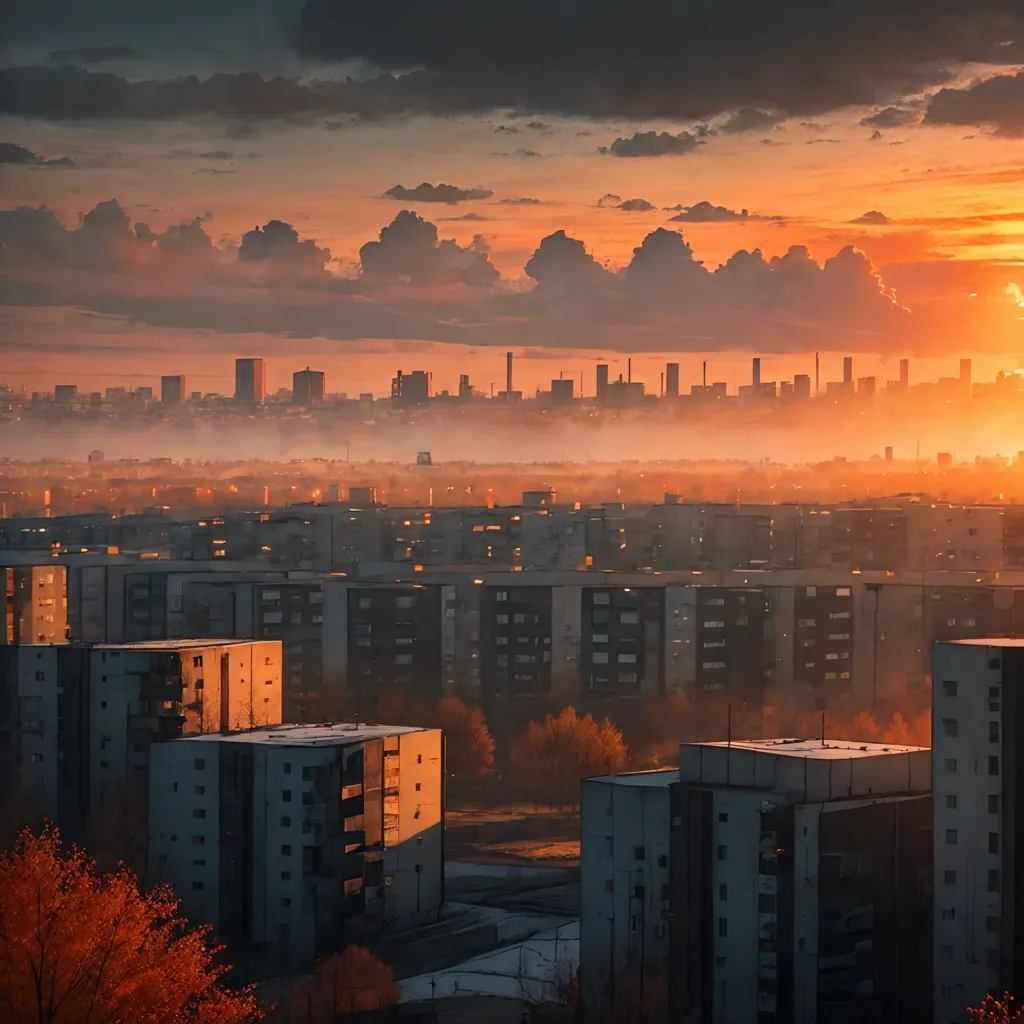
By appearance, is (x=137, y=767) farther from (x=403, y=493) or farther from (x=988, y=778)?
(x=403, y=493)

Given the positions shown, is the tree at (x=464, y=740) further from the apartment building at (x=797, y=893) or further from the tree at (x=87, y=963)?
the tree at (x=87, y=963)

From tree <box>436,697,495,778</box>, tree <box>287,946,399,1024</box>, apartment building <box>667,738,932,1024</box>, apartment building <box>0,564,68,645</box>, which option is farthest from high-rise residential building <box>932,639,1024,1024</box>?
apartment building <box>0,564,68,645</box>

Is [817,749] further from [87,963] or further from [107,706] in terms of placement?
[107,706]

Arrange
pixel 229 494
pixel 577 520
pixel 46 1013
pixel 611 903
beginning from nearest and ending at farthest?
1. pixel 46 1013
2. pixel 611 903
3. pixel 577 520
4. pixel 229 494

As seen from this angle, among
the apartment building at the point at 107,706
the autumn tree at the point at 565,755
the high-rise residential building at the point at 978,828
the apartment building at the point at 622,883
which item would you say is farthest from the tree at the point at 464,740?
the high-rise residential building at the point at 978,828

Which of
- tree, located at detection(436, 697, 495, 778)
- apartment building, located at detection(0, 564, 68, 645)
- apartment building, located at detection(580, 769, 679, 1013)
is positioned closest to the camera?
apartment building, located at detection(580, 769, 679, 1013)

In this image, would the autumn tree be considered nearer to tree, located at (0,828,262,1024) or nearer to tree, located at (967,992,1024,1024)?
tree, located at (967,992,1024,1024)

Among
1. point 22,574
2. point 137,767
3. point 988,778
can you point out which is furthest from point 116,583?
point 988,778
